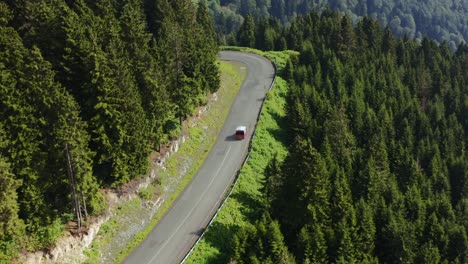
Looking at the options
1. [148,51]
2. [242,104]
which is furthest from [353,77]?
[148,51]

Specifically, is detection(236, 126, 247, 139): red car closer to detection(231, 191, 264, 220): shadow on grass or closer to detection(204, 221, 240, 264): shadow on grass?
detection(231, 191, 264, 220): shadow on grass

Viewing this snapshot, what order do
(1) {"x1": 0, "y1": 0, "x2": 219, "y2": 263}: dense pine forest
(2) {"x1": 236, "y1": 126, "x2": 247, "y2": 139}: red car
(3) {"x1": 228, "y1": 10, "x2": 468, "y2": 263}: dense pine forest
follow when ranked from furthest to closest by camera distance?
1. (2) {"x1": 236, "y1": 126, "x2": 247, "y2": 139}: red car
2. (3) {"x1": 228, "y1": 10, "x2": 468, "y2": 263}: dense pine forest
3. (1) {"x1": 0, "y1": 0, "x2": 219, "y2": 263}: dense pine forest

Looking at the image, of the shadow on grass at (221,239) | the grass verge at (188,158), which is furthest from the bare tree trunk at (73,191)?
the shadow on grass at (221,239)

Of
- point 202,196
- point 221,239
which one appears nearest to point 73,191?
point 221,239

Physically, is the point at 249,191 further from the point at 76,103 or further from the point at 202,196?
the point at 76,103

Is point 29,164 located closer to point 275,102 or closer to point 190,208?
point 190,208

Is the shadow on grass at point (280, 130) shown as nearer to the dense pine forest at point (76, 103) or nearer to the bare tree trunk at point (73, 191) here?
the dense pine forest at point (76, 103)

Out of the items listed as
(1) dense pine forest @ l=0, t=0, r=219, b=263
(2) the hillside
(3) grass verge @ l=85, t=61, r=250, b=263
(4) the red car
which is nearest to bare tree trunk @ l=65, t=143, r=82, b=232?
(1) dense pine forest @ l=0, t=0, r=219, b=263

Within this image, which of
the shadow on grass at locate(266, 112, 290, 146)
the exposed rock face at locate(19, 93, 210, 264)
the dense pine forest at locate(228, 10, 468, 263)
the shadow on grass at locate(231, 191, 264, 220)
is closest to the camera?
the exposed rock face at locate(19, 93, 210, 264)
